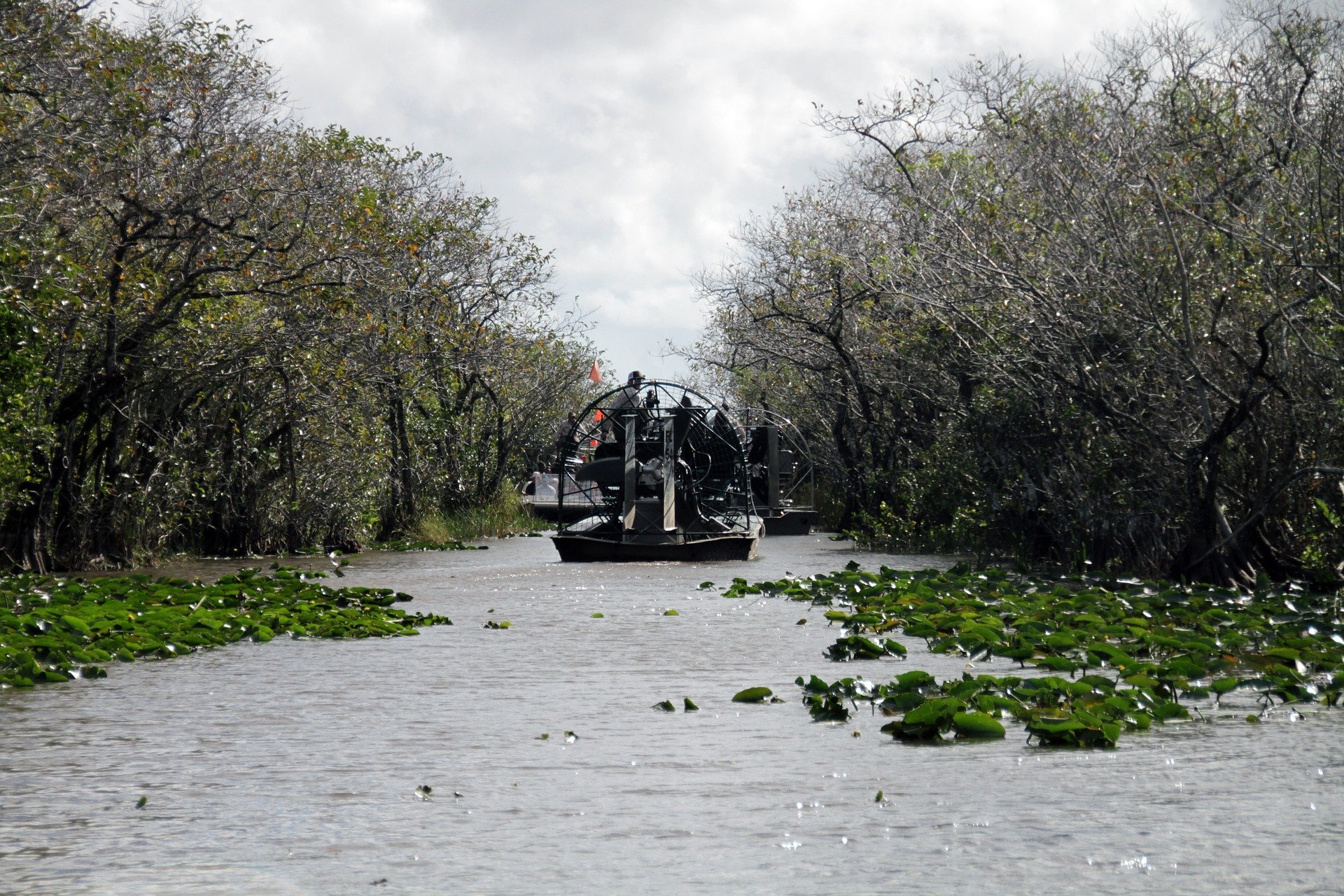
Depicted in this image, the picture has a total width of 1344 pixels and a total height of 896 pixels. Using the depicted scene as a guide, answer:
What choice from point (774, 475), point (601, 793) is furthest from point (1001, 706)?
point (774, 475)

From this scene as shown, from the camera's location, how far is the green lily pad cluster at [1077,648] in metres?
8.09

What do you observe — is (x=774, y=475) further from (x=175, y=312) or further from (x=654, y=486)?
(x=175, y=312)

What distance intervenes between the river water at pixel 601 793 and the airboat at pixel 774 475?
22857 mm

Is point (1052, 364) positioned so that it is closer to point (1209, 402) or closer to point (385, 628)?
point (1209, 402)

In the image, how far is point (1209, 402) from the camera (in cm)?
1673

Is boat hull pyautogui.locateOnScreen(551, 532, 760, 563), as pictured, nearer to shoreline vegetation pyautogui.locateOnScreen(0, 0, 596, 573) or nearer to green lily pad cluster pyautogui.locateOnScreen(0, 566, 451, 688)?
shoreline vegetation pyautogui.locateOnScreen(0, 0, 596, 573)

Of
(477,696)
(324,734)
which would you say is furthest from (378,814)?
(477,696)

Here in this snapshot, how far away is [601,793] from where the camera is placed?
22.0 ft

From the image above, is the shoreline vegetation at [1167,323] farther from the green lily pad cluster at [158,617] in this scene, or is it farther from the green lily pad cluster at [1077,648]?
the green lily pad cluster at [158,617]

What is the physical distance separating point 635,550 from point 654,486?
224cm

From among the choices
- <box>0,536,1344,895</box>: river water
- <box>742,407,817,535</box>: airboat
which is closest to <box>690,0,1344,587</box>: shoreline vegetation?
<box>0,536,1344,895</box>: river water

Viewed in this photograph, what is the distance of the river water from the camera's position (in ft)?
17.4

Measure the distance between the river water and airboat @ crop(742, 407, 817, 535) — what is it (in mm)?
22857

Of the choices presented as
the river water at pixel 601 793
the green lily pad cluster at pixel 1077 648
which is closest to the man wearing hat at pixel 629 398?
the green lily pad cluster at pixel 1077 648
